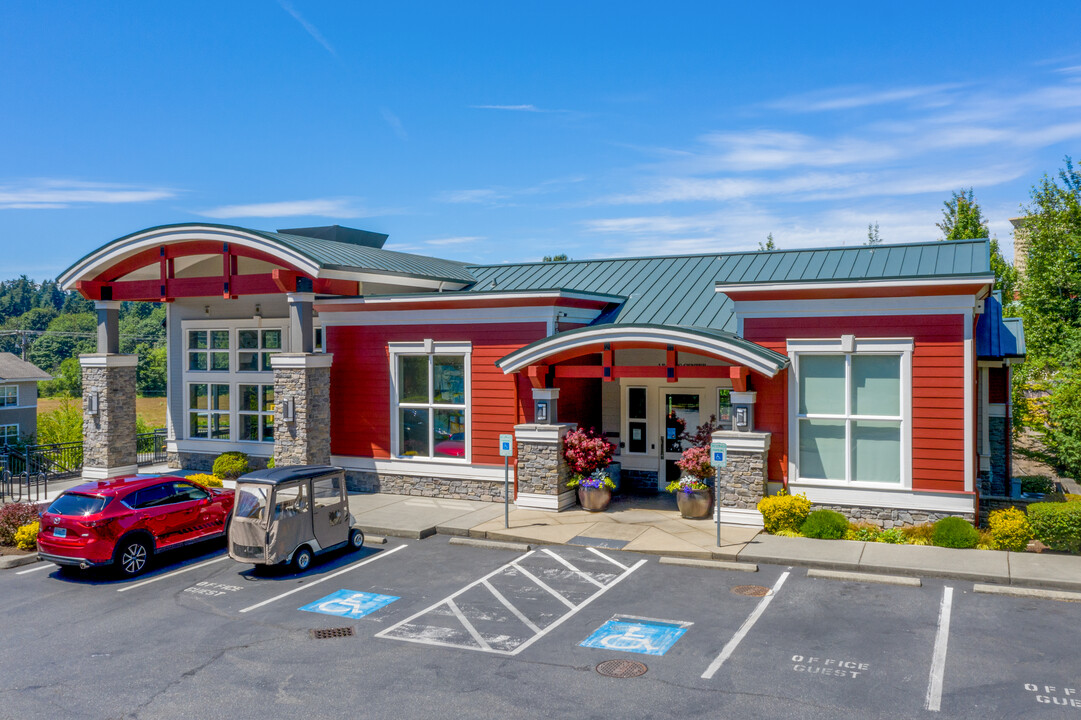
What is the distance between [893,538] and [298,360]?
13.7m

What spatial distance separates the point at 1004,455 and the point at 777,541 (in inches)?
343

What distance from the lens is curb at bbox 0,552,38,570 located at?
1532 cm

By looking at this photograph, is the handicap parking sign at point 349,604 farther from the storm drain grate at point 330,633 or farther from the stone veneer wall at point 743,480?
the stone veneer wall at point 743,480

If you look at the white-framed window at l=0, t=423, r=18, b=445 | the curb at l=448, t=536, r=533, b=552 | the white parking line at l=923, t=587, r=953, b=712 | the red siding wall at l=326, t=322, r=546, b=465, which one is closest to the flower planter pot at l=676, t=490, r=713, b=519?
the curb at l=448, t=536, r=533, b=552

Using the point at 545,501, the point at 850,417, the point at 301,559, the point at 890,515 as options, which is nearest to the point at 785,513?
the point at 890,515

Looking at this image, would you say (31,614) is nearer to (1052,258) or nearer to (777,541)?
(777,541)

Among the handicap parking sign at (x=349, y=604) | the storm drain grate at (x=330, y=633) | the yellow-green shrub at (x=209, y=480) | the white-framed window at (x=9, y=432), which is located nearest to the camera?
the storm drain grate at (x=330, y=633)

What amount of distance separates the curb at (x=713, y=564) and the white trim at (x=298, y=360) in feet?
33.3

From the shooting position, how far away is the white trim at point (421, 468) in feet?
63.9

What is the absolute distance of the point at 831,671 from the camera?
944 centimetres

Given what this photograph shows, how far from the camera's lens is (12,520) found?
1661 cm

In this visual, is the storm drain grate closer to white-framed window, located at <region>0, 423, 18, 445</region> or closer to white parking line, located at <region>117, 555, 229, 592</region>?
white parking line, located at <region>117, 555, 229, 592</region>

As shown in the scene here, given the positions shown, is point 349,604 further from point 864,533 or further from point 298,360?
point 864,533

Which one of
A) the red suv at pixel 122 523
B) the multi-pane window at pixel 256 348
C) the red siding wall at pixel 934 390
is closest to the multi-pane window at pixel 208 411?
the multi-pane window at pixel 256 348
